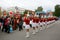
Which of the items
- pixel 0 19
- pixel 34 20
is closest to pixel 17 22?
pixel 0 19

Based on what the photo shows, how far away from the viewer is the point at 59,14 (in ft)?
544

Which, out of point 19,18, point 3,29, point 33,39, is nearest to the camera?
point 33,39

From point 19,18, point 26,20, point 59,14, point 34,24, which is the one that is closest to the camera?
point 26,20

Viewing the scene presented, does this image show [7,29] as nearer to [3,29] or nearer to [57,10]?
[3,29]

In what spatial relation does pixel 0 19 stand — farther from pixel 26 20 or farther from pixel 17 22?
pixel 26 20

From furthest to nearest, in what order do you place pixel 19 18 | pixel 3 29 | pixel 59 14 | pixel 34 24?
pixel 59 14 < pixel 19 18 < pixel 3 29 < pixel 34 24

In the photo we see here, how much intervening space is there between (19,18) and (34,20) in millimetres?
6074

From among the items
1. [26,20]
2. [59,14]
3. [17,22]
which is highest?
[26,20]

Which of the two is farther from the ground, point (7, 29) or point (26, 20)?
point (26, 20)

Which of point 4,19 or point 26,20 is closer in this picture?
point 26,20

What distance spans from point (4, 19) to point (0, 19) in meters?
1.41

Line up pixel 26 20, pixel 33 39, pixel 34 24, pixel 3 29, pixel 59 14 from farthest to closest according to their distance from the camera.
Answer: pixel 59 14
pixel 3 29
pixel 34 24
pixel 26 20
pixel 33 39

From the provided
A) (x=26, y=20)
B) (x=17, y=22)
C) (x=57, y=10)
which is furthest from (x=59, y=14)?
(x=26, y=20)

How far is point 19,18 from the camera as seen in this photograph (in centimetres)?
2752
